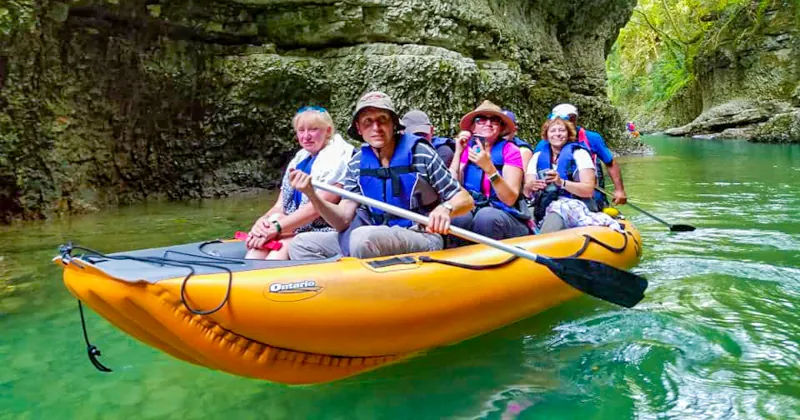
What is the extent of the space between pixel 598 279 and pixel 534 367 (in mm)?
555

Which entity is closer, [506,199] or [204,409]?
[204,409]

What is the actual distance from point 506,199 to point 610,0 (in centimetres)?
1368

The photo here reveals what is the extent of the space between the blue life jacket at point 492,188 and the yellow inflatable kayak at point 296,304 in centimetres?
61

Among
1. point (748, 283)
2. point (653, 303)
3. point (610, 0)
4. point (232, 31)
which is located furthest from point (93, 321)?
point (610, 0)

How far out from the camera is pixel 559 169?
14.0 ft

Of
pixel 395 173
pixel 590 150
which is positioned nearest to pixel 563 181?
pixel 590 150

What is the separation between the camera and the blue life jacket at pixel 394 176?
120 inches

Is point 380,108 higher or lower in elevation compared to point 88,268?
higher

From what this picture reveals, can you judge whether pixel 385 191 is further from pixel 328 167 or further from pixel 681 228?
pixel 681 228

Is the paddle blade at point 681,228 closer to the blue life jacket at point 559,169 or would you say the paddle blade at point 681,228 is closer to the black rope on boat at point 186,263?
the blue life jacket at point 559,169

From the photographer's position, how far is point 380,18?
862 centimetres

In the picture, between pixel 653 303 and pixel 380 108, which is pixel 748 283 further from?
pixel 380 108

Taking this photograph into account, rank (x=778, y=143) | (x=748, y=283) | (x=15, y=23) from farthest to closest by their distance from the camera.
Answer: (x=778, y=143) < (x=15, y=23) < (x=748, y=283)

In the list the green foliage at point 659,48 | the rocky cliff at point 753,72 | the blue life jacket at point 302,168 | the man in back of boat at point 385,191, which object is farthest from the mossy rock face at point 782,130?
the blue life jacket at point 302,168
